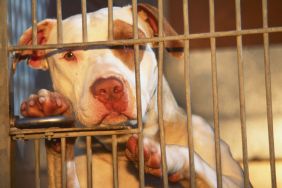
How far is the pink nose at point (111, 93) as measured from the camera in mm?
1482

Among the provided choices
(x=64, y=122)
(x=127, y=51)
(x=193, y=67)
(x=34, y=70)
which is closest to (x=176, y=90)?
(x=193, y=67)

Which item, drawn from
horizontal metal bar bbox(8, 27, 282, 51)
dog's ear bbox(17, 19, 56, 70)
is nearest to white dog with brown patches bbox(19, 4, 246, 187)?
dog's ear bbox(17, 19, 56, 70)

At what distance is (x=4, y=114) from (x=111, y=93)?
0.35 meters

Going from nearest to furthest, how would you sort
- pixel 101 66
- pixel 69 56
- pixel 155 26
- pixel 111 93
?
1. pixel 111 93
2. pixel 101 66
3. pixel 69 56
4. pixel 155 26

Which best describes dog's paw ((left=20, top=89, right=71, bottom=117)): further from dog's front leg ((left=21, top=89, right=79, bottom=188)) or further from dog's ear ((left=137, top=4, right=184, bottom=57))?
dog's ear ((left=137, top=4, right=184, bottom=57))

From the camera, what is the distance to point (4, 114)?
1359 millimetres

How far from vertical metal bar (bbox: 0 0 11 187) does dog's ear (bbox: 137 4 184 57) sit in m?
0.65

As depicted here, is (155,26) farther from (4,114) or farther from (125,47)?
(4,114)

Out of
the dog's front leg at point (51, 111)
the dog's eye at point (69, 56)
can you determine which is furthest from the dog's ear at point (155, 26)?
the dog's front leg at point (51, 111)

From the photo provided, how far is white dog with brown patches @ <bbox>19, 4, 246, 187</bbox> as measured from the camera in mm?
1429

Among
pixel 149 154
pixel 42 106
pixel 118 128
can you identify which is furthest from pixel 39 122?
pixel 149 154

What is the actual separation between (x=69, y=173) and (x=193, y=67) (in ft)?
2.98

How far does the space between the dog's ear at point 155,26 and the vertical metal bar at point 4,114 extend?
0.65 metres

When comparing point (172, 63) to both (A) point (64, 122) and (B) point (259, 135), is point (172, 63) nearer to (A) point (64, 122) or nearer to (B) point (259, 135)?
(B) point (259, 135)
